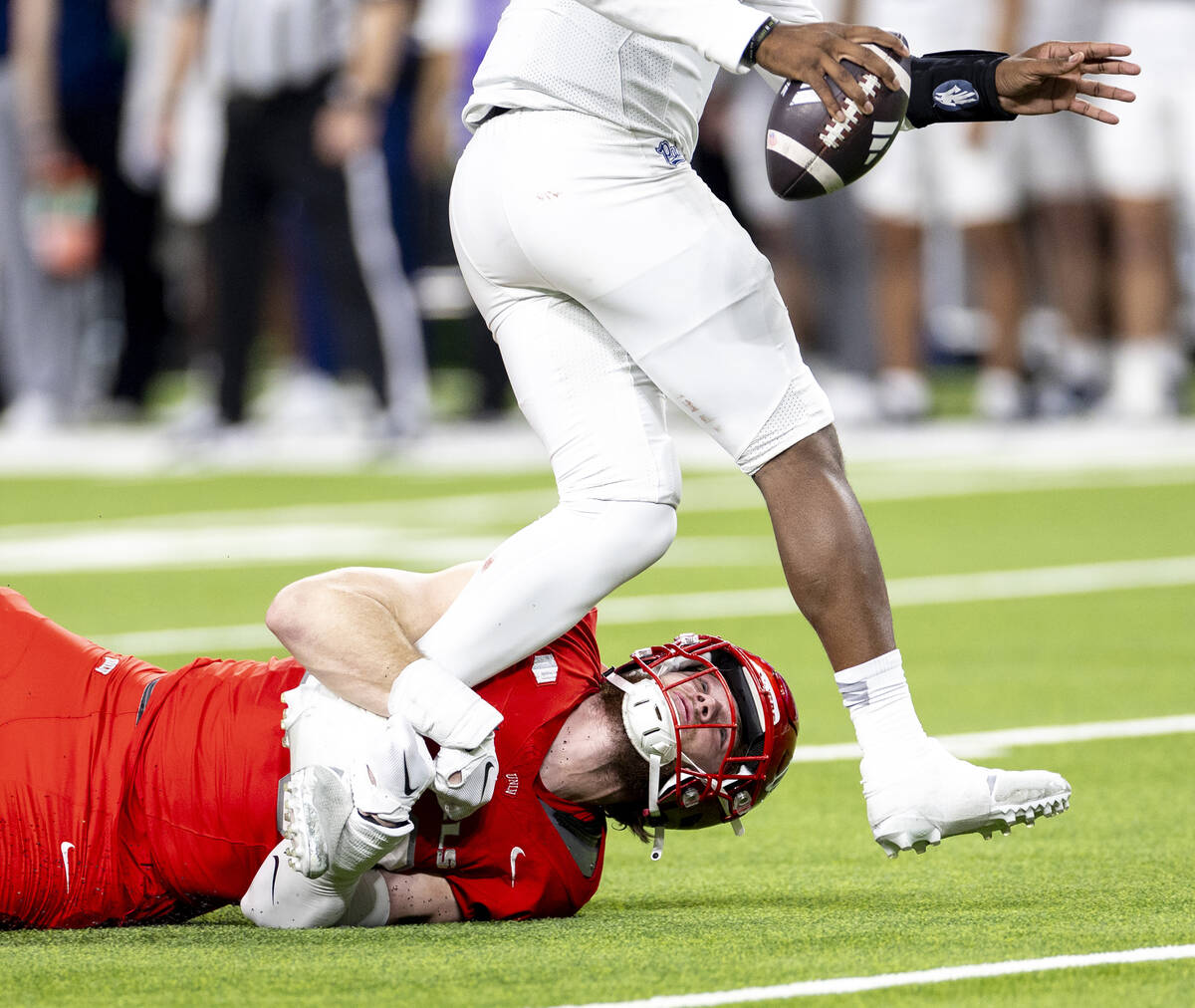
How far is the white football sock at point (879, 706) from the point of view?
388 cm

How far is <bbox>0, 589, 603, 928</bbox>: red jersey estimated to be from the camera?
3783 millimetres

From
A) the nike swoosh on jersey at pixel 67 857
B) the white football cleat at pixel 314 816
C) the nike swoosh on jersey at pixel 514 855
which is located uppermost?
the white football cleat at pixel 314 816

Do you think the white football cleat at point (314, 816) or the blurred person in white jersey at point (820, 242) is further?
the blurred person in white jersey at point (820, 242)

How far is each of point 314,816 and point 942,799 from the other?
1013 mm

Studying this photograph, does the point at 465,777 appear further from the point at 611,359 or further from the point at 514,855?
the point at 611,359

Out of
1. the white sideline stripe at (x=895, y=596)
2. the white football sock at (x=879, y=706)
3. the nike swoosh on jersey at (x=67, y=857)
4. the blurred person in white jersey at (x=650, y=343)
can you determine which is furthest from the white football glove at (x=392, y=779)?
the white sideline stripe at (x=895, y=596)

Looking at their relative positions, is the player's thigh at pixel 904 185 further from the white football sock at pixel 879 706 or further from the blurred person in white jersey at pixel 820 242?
the white football sock at pixel 879 706

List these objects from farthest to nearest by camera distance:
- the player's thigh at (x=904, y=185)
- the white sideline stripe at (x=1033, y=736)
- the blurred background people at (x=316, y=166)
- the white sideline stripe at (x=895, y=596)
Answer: the player's thigh at (x=904, y=185) → the blurred background people at (x=316, y=166) → the white sideline stripe at (x=895, y=596) → the white sideline stripe at (x=1033, y=736)

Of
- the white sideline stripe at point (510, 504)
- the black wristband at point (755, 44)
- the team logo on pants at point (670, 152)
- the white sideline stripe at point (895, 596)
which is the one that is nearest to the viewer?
the black wristband at point (755, 44)

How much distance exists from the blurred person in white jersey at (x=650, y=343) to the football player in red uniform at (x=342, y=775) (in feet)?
0.50

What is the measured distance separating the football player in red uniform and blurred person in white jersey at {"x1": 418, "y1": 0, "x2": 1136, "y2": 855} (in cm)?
15

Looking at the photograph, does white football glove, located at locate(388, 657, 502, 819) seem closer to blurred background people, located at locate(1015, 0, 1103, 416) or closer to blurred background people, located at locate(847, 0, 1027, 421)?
blurred background people, located at locate(847, 0, 1027, 421)

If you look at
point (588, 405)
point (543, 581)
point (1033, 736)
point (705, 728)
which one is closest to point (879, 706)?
point (705, 728)

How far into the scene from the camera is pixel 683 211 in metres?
4.02
